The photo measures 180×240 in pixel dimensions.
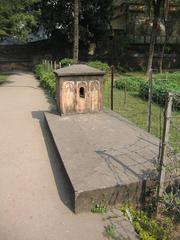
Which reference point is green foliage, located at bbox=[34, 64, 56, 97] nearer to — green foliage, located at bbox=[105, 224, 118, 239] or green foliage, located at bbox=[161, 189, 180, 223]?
green foliage, located at bbox=[161, 189, 180, 223]

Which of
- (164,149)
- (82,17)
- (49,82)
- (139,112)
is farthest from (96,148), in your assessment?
(82,17)

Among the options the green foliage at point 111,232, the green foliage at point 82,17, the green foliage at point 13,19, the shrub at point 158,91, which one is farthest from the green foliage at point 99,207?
the green foliage at point 82,17

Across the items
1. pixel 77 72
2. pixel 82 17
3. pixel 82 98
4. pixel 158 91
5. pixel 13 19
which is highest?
pixel 82 17

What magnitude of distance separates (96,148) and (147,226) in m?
2.41

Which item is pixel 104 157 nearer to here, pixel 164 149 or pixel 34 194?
pixel 34 194

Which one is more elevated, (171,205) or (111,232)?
(171,205)

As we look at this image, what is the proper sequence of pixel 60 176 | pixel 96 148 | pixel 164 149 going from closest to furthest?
pixel 164 149 < pixel 60 176 < pixel 96 148

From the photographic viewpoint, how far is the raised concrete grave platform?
496 cm

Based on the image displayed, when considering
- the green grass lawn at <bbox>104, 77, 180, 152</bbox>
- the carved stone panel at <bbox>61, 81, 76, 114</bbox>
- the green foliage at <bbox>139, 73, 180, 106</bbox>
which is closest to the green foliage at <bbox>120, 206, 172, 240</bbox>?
the green grass lawn at <bbox>104, 77, 180, 152</bbox>

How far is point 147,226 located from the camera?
454cm

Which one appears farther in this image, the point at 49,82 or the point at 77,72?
the point at 49,82

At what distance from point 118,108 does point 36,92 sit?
6386 mm

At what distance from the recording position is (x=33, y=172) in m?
6.51

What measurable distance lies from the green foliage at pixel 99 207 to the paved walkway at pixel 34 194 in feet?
0.40
